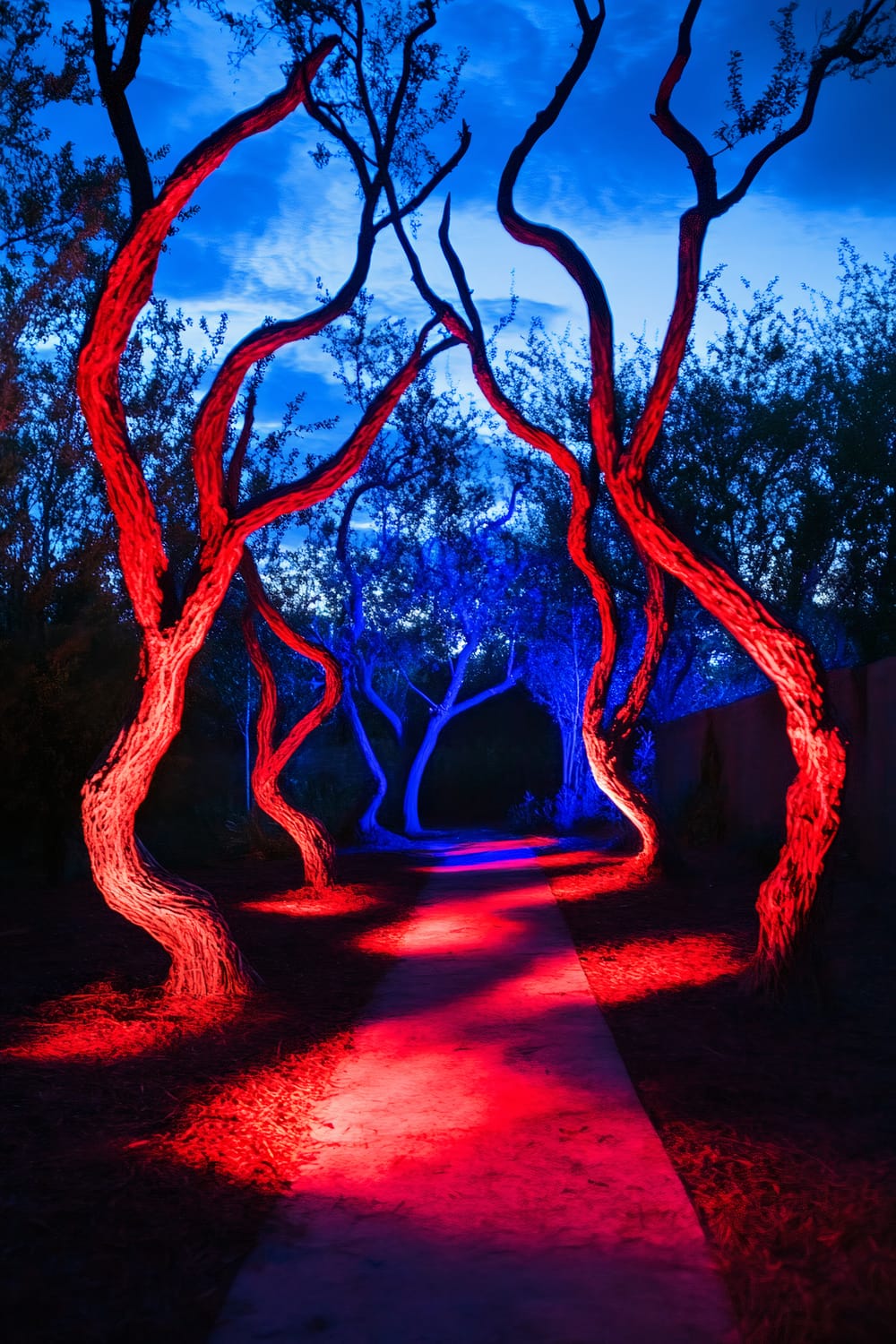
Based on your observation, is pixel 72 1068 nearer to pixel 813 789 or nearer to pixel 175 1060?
pixel 175 1060

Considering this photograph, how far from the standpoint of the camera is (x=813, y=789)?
627cm

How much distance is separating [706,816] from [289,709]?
12.7 m

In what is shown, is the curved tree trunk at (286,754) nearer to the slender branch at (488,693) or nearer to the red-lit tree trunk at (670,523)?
the red-lit tree trunk at (670,523)

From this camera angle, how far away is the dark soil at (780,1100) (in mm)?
3143

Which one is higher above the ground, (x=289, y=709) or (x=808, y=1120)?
(x=289, y=709)

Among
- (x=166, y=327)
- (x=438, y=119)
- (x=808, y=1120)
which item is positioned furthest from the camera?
(x=166, y=327)

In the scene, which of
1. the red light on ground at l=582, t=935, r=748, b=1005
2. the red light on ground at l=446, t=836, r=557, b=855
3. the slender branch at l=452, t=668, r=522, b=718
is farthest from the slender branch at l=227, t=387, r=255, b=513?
the slender branch at l=452, t=668, r=522, b=718

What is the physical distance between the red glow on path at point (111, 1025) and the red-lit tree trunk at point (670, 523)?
337cm

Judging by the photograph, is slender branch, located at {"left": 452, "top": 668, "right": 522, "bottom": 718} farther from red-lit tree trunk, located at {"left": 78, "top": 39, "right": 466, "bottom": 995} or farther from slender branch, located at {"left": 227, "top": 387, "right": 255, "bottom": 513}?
red-lit tree trunk, located at {"left": 78, "top": 39, "right": 466, "bottom": 995}

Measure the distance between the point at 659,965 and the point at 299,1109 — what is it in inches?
145

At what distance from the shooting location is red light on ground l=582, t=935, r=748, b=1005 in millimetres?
7273

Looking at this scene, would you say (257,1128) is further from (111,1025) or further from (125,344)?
(125,344)

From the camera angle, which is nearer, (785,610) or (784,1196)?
(784,1196)

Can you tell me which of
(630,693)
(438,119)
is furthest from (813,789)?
(438,119)
